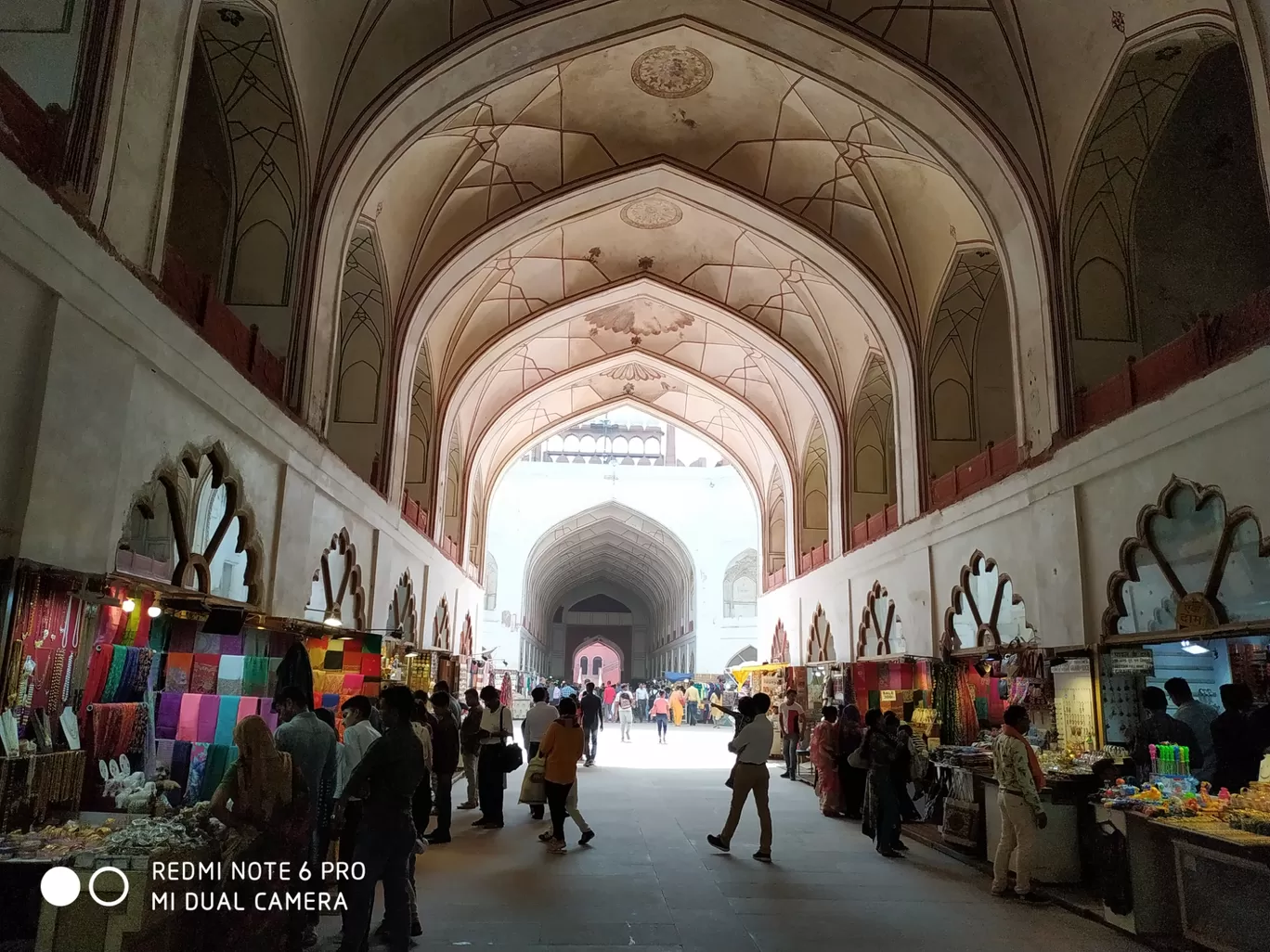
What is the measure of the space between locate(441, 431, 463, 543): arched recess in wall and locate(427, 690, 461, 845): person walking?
8.45 meters

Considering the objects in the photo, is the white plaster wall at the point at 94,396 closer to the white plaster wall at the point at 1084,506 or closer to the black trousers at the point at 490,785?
the black trousers at the point at 490,785

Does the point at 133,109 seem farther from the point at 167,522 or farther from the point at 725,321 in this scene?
the point at 725,321

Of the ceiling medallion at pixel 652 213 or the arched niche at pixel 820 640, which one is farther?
the arched niche at pixel 820 640

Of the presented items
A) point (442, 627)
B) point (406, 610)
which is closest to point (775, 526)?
point (442, 627)

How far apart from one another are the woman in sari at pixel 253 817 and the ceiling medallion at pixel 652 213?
9.45 meters

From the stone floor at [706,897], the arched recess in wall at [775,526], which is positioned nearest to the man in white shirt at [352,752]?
the stone floor at [706,897]

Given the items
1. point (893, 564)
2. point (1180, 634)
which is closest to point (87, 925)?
point (1180, 634)

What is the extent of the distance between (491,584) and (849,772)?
65.7 feet

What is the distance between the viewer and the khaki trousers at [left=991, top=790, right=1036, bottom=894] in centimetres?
534

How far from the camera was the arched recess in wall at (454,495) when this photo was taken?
51.2 feet

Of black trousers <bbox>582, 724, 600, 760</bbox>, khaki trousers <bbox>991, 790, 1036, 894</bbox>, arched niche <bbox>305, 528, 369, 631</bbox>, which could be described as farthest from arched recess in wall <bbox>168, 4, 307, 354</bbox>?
black trousers <bbox>582, 724, 600, 760</bbox>

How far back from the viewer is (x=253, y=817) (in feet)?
11.8

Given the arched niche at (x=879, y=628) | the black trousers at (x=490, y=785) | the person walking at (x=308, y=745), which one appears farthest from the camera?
the arched niche at (x=879, y=628)

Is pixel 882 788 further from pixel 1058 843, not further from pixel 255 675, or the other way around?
pixel 255 675
